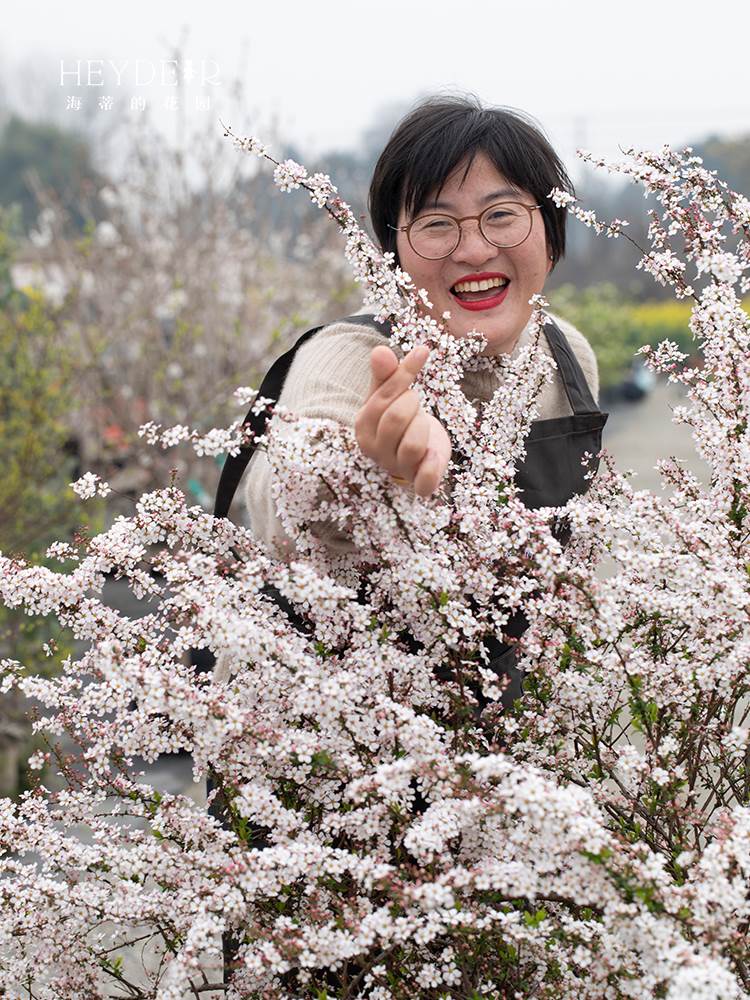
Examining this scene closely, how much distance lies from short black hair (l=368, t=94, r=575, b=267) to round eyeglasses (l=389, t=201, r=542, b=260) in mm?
37

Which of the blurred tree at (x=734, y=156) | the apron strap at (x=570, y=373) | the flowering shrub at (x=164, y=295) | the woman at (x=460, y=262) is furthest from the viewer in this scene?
the blurred tree at (x=734, y=156)

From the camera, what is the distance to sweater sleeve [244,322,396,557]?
5.91 ft

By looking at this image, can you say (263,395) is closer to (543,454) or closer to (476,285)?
(476,285)

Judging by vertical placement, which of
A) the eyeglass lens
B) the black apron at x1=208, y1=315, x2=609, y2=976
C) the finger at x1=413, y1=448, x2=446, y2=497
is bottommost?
the finger at x1=413, y1=448, x2=446, y2=497

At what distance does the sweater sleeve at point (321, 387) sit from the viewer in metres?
1.80

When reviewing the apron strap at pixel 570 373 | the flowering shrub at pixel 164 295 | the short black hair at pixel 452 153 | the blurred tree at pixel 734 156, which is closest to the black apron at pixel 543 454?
the apron strap at pixel 570 373

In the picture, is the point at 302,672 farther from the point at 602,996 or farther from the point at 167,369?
the point at 167,369

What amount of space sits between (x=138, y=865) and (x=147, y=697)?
0.98ft

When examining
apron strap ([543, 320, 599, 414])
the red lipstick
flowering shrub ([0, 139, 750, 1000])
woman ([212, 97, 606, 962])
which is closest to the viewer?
flowering shrub ([0, 139, 750, 1000])

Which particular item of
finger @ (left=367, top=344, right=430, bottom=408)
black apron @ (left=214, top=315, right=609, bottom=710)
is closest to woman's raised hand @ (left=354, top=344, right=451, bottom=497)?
finger @ (left=367, top=344, right=430, bottom=408)

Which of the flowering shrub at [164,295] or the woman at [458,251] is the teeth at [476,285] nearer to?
the woman at [458,251]

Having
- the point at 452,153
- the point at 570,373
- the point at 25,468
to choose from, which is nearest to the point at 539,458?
the point at 570,373

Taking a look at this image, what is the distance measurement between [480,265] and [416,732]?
107 centimetres

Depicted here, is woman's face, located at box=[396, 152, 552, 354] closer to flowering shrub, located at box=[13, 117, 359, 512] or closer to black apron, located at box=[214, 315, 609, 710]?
black apron, located at box=[214, 315, 609, 710]
